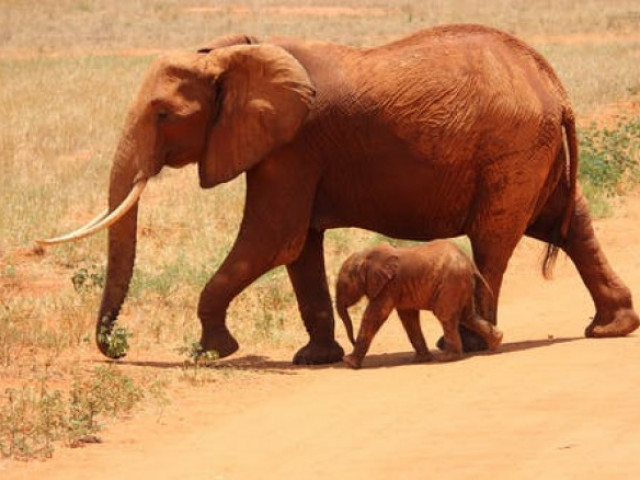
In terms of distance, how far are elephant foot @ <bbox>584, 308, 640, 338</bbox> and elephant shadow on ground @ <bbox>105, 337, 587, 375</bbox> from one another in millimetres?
132

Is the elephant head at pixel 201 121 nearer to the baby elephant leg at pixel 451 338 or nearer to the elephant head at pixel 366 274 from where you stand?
the elephant head at pixel 366 274

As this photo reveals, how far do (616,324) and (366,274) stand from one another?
207 centimetres

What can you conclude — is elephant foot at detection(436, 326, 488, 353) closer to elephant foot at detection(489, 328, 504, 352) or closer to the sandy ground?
the sandy ground

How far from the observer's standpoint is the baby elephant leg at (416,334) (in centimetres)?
1066

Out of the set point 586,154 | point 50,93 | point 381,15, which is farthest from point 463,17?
point 586,154

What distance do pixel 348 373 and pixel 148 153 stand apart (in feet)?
6.33

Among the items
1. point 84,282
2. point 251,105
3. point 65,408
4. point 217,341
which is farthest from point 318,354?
point 84,282

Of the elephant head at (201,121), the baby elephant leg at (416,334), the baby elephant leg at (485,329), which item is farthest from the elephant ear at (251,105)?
the baby elephant leg at (485,329)

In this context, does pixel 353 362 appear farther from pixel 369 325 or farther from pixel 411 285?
pixel 411 285

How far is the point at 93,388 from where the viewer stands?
30.4ft

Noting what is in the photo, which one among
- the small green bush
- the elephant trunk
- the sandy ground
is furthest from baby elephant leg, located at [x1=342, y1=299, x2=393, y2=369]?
the small green bush

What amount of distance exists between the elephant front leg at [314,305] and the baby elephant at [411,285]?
0.57 metres

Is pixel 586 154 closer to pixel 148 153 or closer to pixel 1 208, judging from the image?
pixel 1 208

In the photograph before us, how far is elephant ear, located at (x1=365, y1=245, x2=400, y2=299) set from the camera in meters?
10.4
